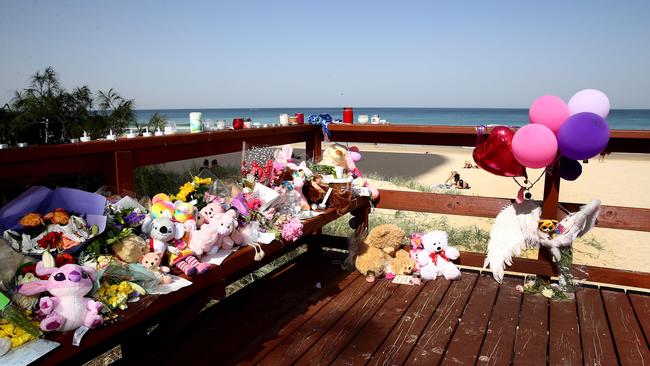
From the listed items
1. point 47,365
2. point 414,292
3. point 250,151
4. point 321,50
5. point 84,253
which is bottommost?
point 414,292

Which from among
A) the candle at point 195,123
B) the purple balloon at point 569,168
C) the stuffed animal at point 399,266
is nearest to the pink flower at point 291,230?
the candle at point 195,123

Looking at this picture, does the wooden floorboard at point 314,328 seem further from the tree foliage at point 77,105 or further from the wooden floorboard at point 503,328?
the tree foliage at point 77,105

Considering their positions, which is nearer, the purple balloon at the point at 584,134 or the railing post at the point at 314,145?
the purple balloon at the point at 584,134

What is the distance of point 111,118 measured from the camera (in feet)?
24.9

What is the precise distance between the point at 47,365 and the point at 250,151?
1975mm

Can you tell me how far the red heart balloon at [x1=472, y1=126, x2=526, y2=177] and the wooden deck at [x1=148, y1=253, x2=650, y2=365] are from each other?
2.79 ft

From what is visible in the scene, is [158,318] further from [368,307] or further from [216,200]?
[368,307]

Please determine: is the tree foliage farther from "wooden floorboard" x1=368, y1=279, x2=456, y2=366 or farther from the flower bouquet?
"wooden floorboard" x1=368, y1=279, x2=456, y2=366

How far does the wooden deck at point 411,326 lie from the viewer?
241cm

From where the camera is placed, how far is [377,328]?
272 cm

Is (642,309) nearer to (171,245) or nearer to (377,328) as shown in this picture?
(377,328)

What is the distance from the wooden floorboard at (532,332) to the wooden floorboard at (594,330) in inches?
7.6

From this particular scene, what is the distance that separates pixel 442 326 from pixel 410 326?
0.18 m

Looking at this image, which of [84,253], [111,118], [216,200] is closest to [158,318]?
[216,200]
